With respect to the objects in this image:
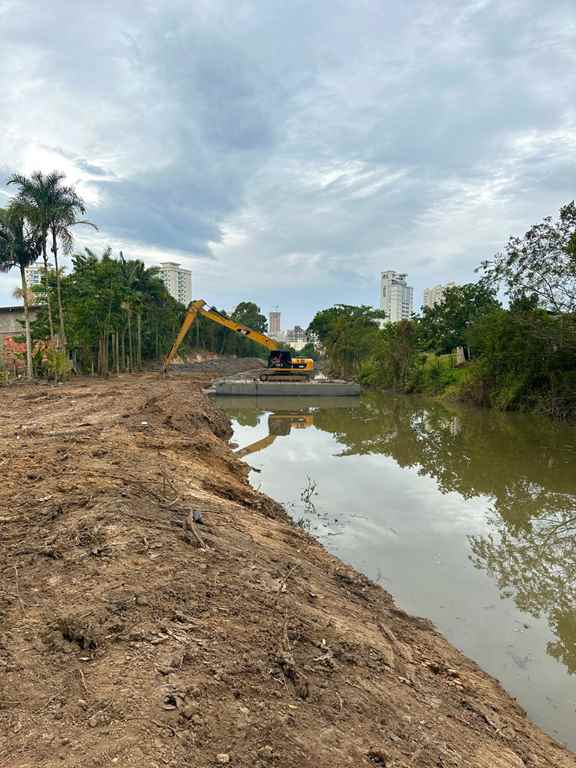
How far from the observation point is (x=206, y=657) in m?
3.09

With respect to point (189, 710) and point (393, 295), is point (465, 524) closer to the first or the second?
point (189, 710)

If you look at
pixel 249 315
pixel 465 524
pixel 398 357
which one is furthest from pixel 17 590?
pixel 249 315

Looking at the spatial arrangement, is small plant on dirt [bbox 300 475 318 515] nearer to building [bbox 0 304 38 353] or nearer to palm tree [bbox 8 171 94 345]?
palm tree [bbox 8 171 94 345]

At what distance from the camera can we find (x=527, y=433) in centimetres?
1919

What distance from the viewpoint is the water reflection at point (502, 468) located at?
6355mm

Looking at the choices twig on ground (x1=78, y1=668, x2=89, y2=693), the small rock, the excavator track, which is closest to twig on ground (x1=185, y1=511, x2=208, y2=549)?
twig on ground (x1=78, y1=668, x2=89, y2=693)

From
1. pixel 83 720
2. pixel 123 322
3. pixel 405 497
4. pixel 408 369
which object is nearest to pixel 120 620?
pixel 83 720

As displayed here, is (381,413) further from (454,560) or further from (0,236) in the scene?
(0,236)

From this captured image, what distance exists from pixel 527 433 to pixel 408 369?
19.2m

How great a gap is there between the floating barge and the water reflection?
189 centimetres

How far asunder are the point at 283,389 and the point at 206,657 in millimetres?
28100

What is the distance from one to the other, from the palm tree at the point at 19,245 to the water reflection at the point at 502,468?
13.5 metres

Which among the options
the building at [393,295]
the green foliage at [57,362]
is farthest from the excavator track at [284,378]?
the building at [393,295]

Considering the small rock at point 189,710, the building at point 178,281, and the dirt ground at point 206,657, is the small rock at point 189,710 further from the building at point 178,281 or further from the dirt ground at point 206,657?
the building at point 178,281
